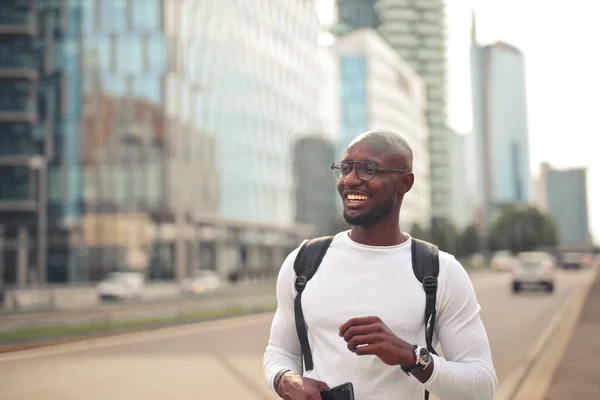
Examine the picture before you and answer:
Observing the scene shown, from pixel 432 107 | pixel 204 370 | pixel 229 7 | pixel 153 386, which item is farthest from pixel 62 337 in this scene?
pixel 432 107

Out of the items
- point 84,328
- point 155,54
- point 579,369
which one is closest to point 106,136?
point 155,54

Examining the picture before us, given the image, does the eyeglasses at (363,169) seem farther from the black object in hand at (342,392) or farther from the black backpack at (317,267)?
the black object in hand at (342,392)

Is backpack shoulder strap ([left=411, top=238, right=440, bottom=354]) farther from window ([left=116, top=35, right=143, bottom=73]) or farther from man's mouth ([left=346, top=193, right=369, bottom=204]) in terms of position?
window ([left=116, top=35, right=143, bottom=73])

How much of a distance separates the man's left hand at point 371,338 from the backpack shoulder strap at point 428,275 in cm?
20

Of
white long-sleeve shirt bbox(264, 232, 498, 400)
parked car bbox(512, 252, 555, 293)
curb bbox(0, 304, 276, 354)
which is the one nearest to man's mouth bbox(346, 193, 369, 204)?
white long-sleeve shirt bbox(264, 232, 498, 400)

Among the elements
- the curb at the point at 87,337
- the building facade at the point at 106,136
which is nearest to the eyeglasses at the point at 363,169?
the curb at the point at 87,337

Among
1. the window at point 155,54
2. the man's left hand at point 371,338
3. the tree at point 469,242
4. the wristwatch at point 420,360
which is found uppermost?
the window at point 155,54

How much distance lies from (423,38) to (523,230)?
42.7m

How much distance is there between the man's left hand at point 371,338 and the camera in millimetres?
2156

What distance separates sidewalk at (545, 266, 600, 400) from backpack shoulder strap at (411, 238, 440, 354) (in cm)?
684

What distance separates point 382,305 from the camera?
2326 millimetres

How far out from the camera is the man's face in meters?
2.43

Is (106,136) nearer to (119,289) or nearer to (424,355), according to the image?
(119,289)

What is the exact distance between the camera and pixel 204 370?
38.3 feet
